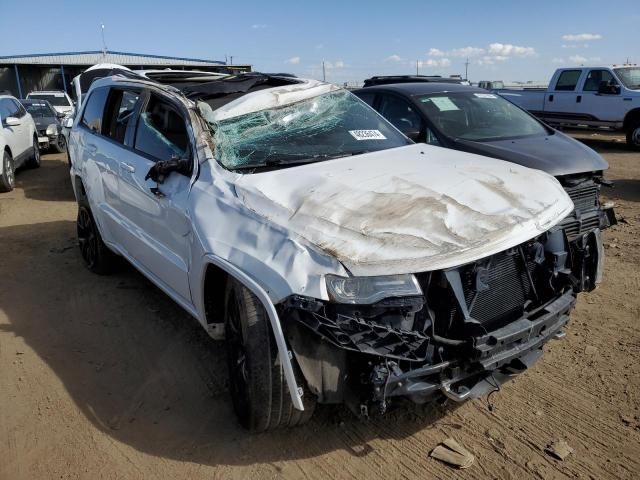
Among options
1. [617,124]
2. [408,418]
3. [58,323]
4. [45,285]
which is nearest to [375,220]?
[408,418]

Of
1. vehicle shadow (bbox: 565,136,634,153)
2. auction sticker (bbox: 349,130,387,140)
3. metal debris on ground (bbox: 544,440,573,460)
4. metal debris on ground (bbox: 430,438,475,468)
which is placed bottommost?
vehicle shadow (bbox: 565,136,634,153)

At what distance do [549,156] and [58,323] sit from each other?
183 inches

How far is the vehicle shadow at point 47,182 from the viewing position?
9.61 metres

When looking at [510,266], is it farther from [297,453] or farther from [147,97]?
[147,97]

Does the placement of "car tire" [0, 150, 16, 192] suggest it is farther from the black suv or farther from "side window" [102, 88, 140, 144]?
the black suv

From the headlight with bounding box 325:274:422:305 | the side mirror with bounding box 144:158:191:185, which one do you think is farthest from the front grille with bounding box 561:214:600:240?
the side mirror with bounding box 144:158:191:185

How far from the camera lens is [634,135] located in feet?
41.7

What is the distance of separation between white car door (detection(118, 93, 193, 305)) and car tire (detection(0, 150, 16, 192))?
6.85 metres

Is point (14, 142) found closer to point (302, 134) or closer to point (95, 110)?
point (95, 110)

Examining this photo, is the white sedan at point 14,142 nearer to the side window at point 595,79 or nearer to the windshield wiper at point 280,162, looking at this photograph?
the windshield wiper at point 280,162

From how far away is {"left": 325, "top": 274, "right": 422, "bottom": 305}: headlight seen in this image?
2.27m

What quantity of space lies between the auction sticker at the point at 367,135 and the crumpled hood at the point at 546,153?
1.74m

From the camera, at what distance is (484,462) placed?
266 cm

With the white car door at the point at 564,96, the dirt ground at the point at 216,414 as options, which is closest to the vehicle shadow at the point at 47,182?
the dirt ground at the point at 216,414
